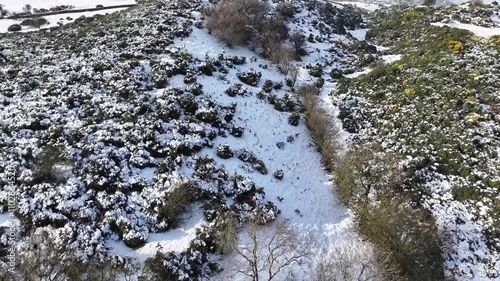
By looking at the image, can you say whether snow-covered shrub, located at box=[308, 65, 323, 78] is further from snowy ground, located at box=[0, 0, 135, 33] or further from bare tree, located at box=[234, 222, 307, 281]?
snowy ground, located at box=[0, 0, 135, 33]

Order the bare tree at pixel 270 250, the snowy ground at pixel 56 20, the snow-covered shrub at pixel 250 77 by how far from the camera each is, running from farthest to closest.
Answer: the snowy ground at pixel 56 20
the snow-covered shrub at pixel 250 77
the bare tree at pixel 270 250

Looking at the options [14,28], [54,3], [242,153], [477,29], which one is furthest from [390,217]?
[54,3]

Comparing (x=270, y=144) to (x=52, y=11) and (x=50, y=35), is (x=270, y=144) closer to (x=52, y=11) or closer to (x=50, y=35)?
(x=50, y=35)

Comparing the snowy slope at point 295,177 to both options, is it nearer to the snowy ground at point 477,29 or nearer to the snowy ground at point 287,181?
the snowy ground at point 287,181

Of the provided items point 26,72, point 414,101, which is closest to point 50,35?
point 26,72

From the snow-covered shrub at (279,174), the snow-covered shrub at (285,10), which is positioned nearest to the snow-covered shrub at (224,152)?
the snow-covered shrub at (279,174)

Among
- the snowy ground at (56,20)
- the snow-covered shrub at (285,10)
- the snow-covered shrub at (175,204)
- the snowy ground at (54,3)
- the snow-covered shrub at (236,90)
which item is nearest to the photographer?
the snow-covered shrub at (175,204)
